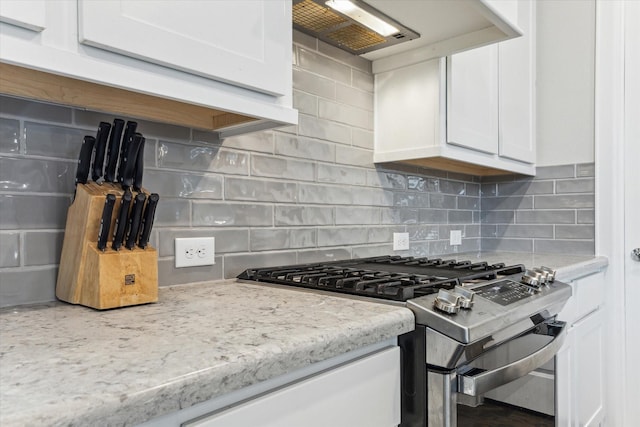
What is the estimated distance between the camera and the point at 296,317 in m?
0.86

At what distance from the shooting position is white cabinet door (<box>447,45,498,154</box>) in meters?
1.82

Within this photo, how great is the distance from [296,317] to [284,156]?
2.68 feet

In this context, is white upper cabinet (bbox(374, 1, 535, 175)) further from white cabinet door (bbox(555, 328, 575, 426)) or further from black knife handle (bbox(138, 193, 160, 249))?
black knife handle (bbox(138, 193, 160, 249))

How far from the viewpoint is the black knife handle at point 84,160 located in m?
1.01

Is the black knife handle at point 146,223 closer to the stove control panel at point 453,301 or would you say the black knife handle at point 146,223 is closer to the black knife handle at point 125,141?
the black knife handle at point 125,141

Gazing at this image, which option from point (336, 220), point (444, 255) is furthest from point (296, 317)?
point (444, 255)

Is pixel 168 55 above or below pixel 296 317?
above

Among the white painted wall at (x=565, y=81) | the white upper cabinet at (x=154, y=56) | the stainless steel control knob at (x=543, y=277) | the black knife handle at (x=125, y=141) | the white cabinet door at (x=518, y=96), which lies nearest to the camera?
the white upper cabinet at (x=154, y=56)

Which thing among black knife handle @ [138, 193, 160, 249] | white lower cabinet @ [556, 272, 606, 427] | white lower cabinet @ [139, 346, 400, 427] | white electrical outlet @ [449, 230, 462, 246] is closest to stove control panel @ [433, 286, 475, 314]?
white lower cabinet @ [139, 346, 400, 427]

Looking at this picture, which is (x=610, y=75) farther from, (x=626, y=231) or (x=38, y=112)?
(x=38, y=112)

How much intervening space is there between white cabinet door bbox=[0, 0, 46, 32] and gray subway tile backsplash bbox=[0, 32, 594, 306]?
35cm

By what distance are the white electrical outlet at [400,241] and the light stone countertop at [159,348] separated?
1.03m

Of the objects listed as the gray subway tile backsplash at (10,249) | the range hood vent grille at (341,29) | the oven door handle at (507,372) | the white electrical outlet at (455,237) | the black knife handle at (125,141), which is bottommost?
the oven door handle at (507,372)

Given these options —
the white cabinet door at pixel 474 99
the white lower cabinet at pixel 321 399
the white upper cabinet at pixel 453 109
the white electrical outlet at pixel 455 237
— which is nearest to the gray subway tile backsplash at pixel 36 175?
the white lower cabinet at pixel 321 399
